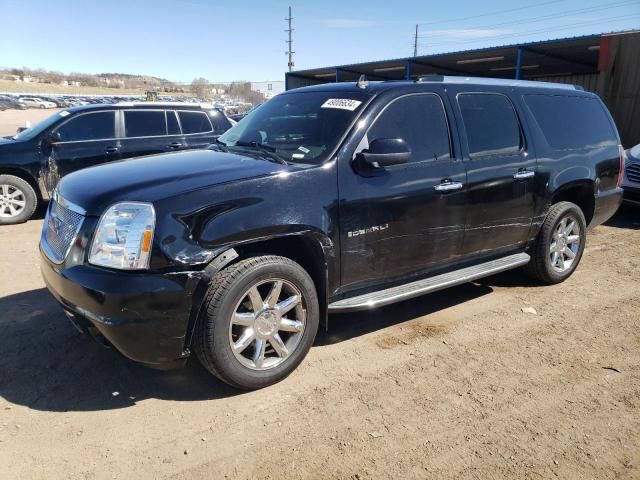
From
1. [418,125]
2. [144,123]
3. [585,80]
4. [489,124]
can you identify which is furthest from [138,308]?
[585,80]

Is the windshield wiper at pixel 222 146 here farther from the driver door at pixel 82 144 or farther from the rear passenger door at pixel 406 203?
the driver door at pixel 82 144

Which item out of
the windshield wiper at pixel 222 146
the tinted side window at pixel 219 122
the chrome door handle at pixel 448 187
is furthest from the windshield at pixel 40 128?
the chrome door handle at pixel 448 187

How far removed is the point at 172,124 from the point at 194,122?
382mm

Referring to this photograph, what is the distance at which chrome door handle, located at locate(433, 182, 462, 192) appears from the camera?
3.79m

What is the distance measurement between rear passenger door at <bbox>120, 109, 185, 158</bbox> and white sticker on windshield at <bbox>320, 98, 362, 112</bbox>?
4930 millimetres

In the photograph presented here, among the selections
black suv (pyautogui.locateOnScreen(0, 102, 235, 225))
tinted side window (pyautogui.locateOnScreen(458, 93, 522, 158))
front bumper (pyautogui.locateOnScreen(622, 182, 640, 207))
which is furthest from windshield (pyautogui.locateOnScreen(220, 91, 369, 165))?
front bumper (pyautogui.locateOnScreen(622, 182, 640, 207))

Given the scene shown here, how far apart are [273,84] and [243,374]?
63884 mm

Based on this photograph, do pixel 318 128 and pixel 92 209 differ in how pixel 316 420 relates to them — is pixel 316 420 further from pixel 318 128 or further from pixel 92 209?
pixel 318 128

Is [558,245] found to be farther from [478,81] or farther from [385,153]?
[385,153]

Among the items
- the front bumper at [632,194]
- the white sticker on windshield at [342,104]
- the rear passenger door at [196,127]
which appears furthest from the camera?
the rear passenger door at [196,127]

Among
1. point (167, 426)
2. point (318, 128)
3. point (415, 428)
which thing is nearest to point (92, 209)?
point (167, 426)

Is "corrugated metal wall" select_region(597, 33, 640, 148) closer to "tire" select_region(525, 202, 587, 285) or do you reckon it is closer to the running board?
"tire" select_region(525, 202, 587, 285)

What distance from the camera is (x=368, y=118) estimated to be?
139 inches

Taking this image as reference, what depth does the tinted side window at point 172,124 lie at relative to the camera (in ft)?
27.1
